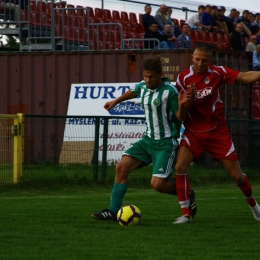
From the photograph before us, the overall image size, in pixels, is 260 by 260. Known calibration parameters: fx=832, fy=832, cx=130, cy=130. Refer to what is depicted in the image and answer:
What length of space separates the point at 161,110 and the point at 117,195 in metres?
1.13

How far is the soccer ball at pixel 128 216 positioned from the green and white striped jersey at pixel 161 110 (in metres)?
0.89

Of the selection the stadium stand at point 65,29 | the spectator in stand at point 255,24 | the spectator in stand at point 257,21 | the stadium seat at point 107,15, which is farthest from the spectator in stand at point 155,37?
the spectator in stand at point 257,21

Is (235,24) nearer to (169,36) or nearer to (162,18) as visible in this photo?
(162,18)

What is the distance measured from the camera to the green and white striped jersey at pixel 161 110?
9.47 meters

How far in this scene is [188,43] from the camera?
2372 centimetres

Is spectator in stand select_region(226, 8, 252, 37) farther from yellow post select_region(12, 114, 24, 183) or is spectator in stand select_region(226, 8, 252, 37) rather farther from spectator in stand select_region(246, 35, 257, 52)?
yellow post select_region(12, 114, 24, 183)

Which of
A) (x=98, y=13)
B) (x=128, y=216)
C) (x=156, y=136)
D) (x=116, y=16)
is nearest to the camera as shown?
(x=128, y=216)

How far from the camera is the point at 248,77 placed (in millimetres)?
9203

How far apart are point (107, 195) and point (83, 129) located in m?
2.65

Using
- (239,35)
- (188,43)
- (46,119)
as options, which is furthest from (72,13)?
(46,119)

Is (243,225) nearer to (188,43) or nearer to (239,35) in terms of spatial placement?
(188,43)

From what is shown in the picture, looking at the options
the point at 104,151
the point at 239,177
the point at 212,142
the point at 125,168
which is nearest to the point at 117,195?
the point at 125,168

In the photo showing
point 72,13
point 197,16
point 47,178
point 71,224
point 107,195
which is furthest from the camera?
point 197,16

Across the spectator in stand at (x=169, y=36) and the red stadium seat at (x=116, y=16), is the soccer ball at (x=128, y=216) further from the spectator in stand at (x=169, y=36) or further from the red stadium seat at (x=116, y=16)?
the red stadium seat at (x=116, y=16)
